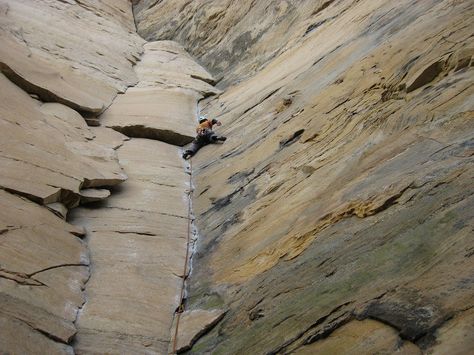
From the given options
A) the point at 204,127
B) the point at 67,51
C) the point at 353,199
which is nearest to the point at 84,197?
the point at 204,127

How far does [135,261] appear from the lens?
9531 mm

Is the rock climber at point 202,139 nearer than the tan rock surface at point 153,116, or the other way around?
the rock climber at point 202,139

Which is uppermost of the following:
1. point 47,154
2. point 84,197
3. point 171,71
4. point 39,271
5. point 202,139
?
point 202,139

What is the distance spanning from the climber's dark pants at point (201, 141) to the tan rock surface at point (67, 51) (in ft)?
10.9

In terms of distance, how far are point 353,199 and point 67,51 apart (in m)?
15.3

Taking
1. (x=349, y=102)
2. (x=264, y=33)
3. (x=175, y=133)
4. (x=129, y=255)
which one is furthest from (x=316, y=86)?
(x=264, y=33)

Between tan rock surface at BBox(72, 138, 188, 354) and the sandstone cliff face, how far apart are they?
37 mm

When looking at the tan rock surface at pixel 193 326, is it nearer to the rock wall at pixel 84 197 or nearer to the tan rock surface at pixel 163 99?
the rock wall at pixel 84 197

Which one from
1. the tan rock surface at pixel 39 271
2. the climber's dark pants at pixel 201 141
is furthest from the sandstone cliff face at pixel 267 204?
the climber's dark pants at pixel 201 141

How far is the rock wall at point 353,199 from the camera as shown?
5605mm

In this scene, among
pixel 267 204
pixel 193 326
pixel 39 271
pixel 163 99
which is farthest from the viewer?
pixel 163 99

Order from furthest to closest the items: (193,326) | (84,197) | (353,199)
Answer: (84,197) < (193,326) < (353,199)

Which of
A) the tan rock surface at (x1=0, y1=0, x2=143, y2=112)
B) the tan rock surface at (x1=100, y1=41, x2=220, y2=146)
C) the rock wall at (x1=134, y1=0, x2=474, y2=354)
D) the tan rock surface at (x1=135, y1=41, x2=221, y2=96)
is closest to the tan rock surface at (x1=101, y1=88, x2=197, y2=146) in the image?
the tan rock surface at (x1=100, y1=41, x2=220, y2=146)

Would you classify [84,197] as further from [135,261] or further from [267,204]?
[267,204]
